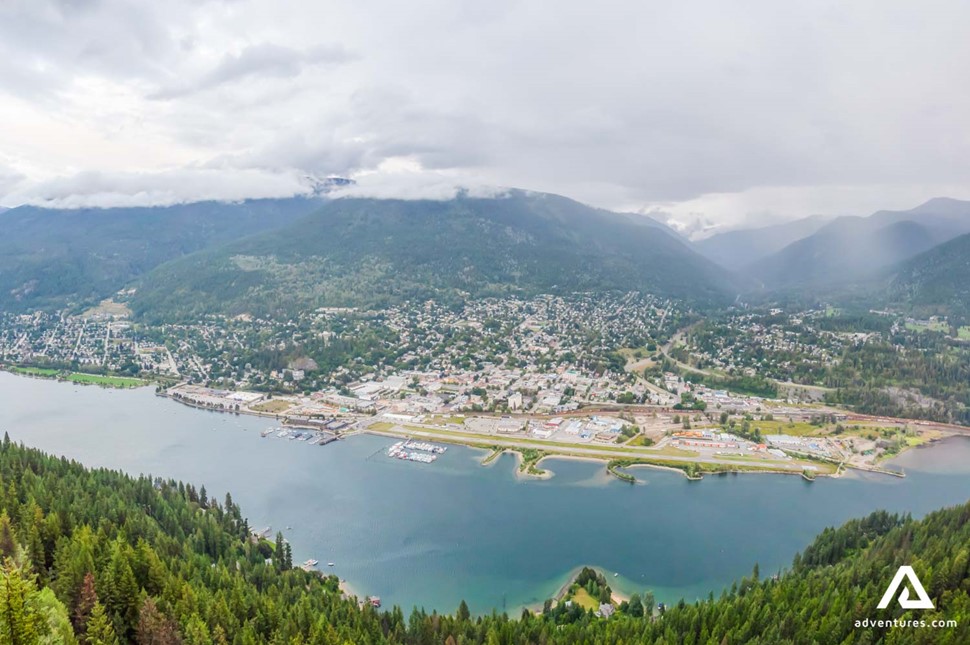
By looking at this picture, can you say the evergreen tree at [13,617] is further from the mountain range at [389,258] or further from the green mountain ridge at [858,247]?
the green mountain ridge at [858,247]

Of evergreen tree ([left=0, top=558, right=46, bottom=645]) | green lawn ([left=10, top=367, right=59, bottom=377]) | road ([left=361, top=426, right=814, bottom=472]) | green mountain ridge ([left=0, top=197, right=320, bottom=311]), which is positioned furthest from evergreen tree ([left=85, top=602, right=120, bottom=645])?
green mountain ridge ([left=0, top=197, right=320, bottom=311])

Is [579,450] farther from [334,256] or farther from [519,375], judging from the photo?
[334,256]

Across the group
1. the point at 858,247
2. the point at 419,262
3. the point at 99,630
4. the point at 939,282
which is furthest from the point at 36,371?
the point at 858,247

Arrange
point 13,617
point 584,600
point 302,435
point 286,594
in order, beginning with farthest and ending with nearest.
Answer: point 302,435, point 584,600, point 286,594, point 13,617

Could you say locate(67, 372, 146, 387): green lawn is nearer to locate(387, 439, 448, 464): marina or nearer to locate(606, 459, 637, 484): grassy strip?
locate(387, 439, 448, 464): marina

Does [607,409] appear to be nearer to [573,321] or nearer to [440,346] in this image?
[440,346]

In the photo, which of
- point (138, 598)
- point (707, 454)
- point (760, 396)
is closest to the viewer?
point (138, 598)

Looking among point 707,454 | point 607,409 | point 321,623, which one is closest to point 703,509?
point 707,454
